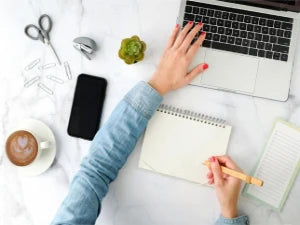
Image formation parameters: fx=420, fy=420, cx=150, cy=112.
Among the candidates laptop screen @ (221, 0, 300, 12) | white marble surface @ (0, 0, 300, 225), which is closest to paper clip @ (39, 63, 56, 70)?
white marble surface @ (0, 0, 300, 225)

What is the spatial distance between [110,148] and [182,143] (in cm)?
18

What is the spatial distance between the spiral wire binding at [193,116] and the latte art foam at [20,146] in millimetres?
314

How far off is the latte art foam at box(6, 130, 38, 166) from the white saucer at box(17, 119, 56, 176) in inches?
1.9

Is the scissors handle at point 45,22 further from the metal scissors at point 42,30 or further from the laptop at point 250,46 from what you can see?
the laptop at point 250,46

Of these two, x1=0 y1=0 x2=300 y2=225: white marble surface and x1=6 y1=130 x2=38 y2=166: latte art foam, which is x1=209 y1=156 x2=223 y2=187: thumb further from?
x1=6 y1=130 x2=38 y2=166: latte art foam

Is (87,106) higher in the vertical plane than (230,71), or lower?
lower

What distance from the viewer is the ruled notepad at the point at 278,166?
1003 mm

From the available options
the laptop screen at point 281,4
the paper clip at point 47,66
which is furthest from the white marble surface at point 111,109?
the laptop screen at point 281,4

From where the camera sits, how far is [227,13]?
102 cm

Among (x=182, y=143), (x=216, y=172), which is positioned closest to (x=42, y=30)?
(x=182, y=143)

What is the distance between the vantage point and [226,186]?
985 millimetres

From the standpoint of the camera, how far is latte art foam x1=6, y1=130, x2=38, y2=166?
100 centimetres

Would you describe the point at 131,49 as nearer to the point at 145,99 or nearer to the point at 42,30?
the point at 145,99

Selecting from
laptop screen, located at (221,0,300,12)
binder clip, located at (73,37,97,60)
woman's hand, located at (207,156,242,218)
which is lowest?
woman's hand, located at (207,156,242,218)
